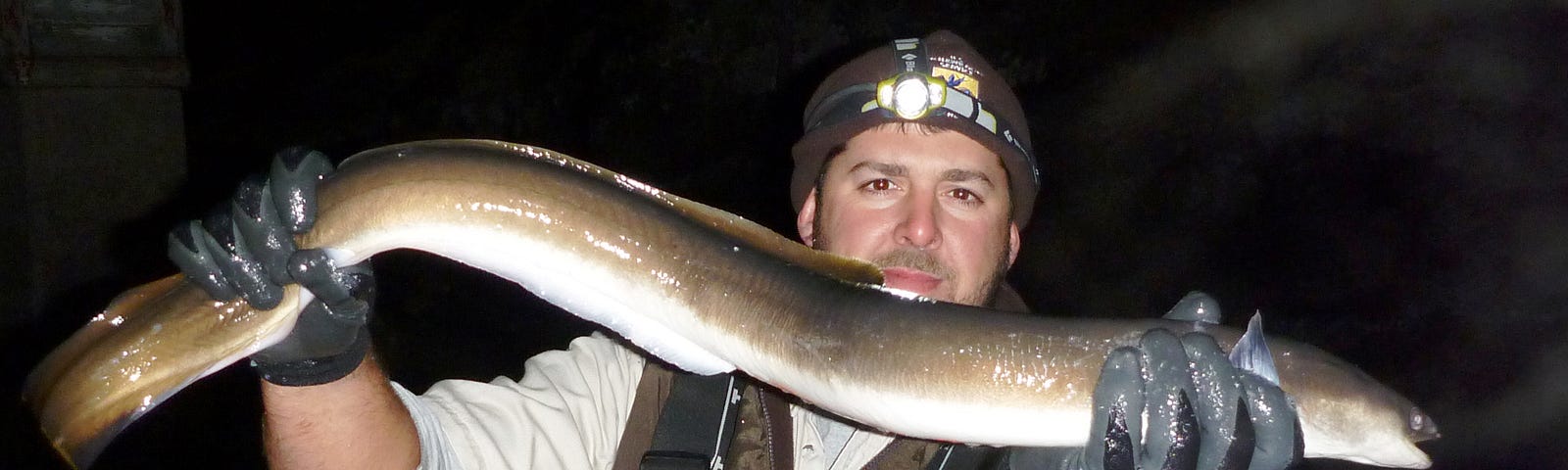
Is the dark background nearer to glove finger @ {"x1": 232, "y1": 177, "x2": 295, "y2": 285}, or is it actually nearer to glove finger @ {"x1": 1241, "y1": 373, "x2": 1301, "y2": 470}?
glove finger @ {"x1": 232, "y1": 177, "x2": 295, "y2": 285}

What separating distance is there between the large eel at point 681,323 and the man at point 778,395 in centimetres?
8

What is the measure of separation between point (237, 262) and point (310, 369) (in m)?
0.29

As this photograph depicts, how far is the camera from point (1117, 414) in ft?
6.41

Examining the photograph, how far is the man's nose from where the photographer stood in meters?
2.79

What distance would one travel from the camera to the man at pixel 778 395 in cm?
200

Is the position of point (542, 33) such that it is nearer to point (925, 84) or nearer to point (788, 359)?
point (925, 84)

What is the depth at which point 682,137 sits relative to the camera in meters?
10.6

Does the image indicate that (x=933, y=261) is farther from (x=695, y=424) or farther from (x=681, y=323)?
(x=681, y=323)

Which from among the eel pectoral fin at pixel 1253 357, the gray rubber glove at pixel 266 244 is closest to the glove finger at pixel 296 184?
the gray rubber glove at pixel 266 244

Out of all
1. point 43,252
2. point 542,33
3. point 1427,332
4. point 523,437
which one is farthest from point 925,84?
point 542,33

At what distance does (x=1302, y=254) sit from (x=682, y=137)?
570 cm

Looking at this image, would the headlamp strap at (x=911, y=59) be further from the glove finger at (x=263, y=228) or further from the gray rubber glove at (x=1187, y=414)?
the glove finger at (x=263, y=228)

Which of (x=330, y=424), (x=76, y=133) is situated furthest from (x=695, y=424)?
(x=76, y=133)

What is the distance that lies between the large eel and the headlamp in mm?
850
